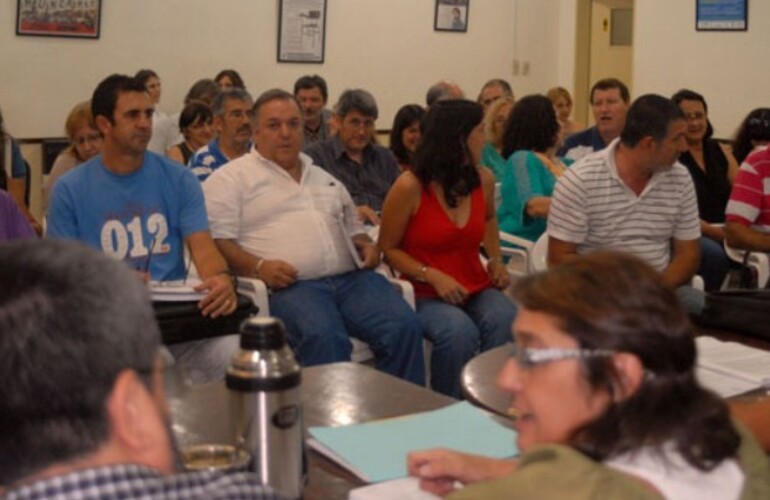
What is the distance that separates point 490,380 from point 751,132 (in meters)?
4.04

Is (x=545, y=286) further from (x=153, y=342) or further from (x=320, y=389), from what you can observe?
(x=320, y=389)

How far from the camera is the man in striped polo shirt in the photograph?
13.1 ft

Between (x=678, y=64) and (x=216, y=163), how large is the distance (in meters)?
4.89

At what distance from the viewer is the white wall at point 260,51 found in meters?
7.26

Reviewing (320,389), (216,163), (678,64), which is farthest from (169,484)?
(678,64)

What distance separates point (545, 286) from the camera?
1.52 meters

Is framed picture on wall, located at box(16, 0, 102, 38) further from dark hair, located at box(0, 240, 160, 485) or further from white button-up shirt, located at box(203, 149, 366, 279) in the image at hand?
dark hair, located at box(0, 240, 160, 485)

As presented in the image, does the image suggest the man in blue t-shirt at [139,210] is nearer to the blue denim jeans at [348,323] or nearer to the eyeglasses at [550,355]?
the blue denim jeans at [348,323]

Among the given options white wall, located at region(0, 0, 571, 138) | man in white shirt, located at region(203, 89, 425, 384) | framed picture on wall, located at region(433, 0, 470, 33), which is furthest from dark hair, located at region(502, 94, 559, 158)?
framed picture on wall, located at region(433, 0, 470, 33)

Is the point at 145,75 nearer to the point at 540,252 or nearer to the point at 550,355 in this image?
the point at 540,252

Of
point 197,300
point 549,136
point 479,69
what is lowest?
point 197,300

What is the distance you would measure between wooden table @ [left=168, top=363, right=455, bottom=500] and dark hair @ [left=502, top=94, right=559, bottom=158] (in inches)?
117

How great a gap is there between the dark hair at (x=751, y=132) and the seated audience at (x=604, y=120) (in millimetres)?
680

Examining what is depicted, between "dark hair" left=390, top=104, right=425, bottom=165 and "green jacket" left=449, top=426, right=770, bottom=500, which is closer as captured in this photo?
"green jacket" left=449, top=426, right=770, bottom=500
